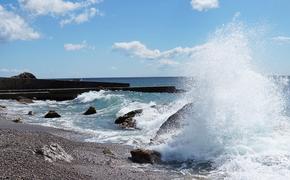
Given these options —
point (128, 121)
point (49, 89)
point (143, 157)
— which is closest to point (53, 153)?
point (143, 157)

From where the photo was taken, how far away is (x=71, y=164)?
7914 millimetres

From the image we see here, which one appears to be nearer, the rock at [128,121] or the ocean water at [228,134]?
the ocean water at [228,134]

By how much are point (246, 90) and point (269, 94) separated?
1161 millimetres

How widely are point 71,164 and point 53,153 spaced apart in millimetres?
467

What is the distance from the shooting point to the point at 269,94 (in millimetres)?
12867

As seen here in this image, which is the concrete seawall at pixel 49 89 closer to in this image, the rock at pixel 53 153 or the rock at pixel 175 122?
the rock at pixel 175 122

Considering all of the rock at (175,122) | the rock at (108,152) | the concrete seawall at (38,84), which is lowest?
the rock at (108,152)

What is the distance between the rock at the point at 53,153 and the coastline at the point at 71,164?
0.10m

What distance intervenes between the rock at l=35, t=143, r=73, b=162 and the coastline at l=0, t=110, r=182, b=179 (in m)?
0.10

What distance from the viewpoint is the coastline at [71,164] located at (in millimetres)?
6719

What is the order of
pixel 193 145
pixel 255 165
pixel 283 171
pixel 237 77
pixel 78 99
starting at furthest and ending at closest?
1. pixel 78 99
2. pixel 237 77
3. pixel 193 145
4. pixel 255 165
5. pixel 283 171

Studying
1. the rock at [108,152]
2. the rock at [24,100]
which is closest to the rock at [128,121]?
the rock at [108,152]

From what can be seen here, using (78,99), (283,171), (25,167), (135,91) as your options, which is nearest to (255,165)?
(283,171)

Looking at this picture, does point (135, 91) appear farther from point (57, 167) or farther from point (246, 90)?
point (57, 167)
